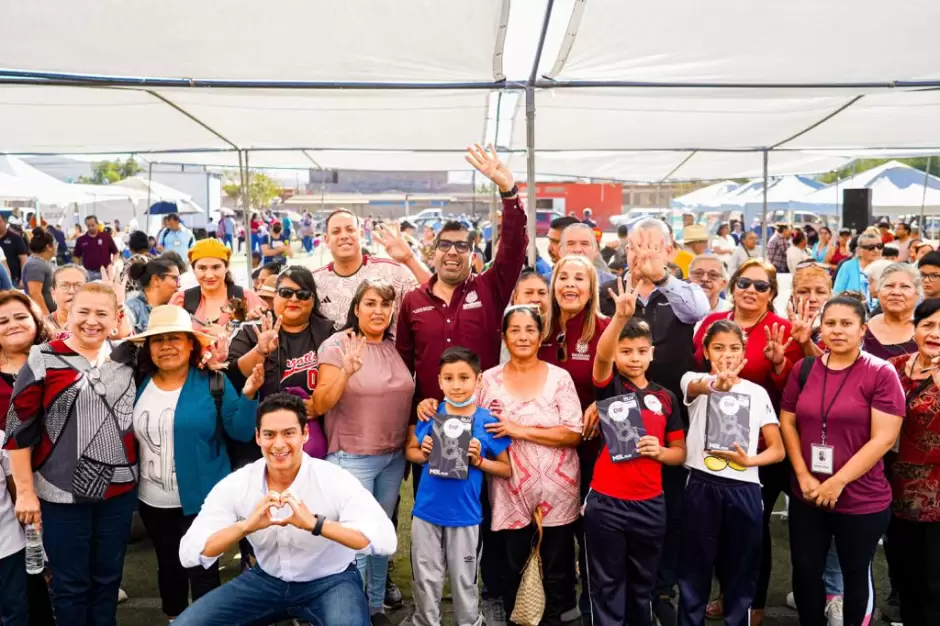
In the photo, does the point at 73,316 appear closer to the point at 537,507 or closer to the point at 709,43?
the point at 537,507

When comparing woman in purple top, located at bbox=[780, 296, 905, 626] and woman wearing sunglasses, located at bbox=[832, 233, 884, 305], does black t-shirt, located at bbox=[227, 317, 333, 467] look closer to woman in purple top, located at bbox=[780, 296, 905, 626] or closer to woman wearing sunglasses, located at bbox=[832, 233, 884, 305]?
woman in purple top, located at bbox=[780, 296, 905, 626]

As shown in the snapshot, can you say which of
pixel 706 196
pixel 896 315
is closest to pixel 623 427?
pixel 896 315

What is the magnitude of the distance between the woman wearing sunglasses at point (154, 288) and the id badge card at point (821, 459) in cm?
415

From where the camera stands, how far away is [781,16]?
3432mm

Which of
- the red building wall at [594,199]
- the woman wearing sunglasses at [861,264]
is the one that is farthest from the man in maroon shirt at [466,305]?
the red building wall at [594,199]

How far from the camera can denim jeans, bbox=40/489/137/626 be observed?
10.2 feet

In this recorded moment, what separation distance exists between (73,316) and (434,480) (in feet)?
5.74

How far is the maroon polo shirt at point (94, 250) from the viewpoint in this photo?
43.3 feet

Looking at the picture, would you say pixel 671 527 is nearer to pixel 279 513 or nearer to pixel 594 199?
pixel 279 513

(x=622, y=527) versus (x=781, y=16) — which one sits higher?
(x=781, y=16)

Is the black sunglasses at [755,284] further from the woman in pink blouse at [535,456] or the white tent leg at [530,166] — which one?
the white tent leg at [530,166]

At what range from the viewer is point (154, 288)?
5102 mm

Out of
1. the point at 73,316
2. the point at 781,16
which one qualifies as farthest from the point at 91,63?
the point at 781,16

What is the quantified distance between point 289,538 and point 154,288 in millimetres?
2797
